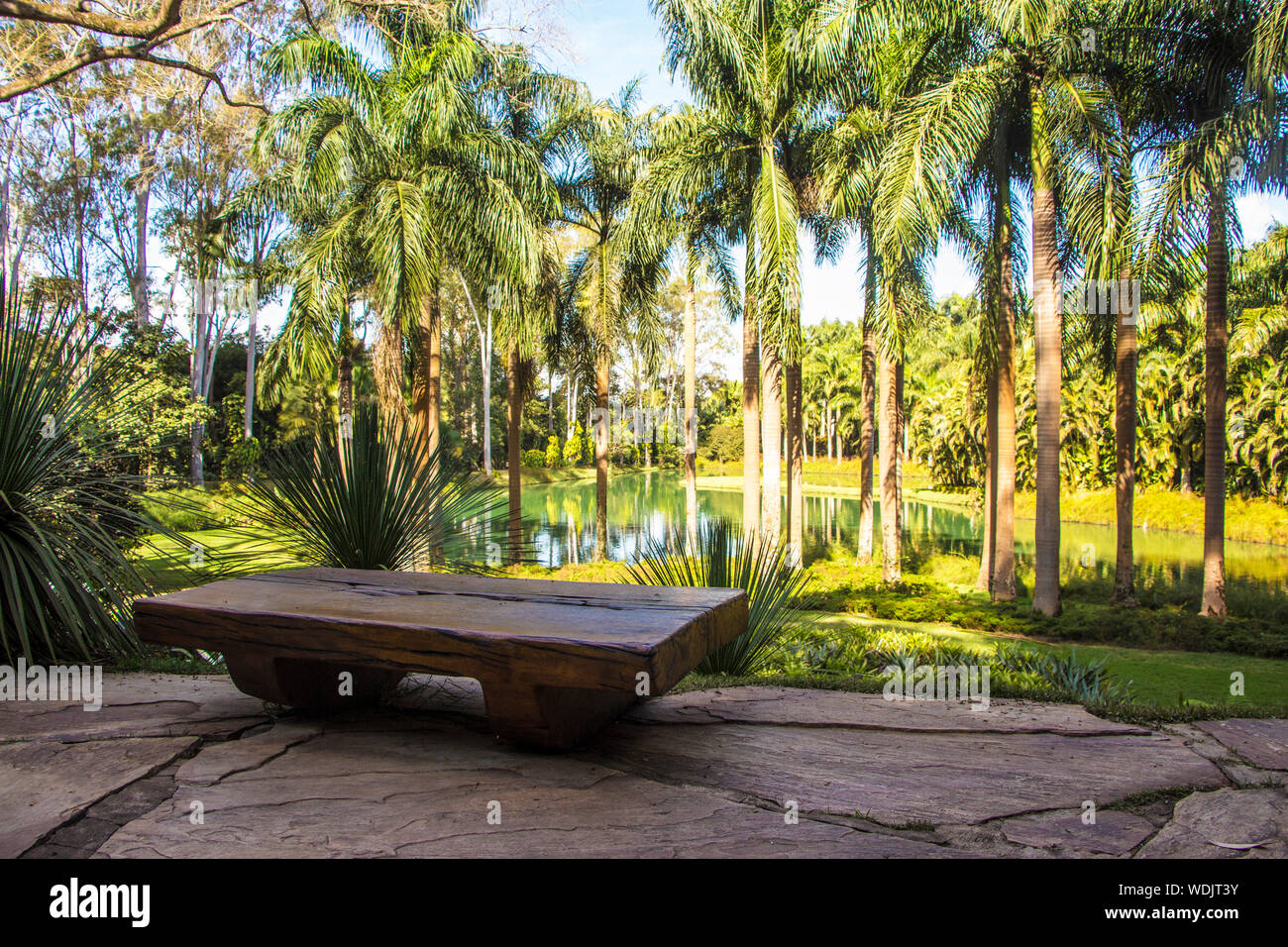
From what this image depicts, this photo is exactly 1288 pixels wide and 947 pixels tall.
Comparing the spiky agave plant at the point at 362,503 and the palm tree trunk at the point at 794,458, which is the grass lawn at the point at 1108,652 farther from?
the palm tree trunk at the point at 794,458

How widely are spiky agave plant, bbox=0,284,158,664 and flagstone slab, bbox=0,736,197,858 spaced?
0.96m

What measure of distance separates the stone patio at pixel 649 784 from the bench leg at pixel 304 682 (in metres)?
0.10

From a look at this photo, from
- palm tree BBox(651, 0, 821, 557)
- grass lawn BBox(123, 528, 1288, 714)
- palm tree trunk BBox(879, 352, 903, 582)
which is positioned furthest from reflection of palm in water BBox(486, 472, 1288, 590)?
palm tree BBox(651, 0, 821, 557)

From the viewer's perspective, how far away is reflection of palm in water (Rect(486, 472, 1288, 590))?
16844mm

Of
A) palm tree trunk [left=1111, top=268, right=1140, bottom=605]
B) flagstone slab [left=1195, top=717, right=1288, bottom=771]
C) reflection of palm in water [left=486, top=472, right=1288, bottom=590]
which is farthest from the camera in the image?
reflection of palm in water [left=486, top=472, right=1288, bottom=590]

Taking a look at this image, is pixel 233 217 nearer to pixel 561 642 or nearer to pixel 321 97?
pixel 321 97

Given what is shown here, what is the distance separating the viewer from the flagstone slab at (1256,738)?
2932 mm

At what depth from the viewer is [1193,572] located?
1650 cm

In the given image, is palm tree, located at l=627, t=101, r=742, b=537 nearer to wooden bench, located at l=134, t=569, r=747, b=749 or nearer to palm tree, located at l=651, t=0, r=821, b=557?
palm tree, located at l=651, t=0, r=821, b=557

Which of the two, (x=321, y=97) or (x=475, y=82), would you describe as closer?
(x=321, y=97)

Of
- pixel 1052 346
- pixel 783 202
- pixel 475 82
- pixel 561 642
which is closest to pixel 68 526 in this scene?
pixel 561 642

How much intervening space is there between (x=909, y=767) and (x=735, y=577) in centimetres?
202
